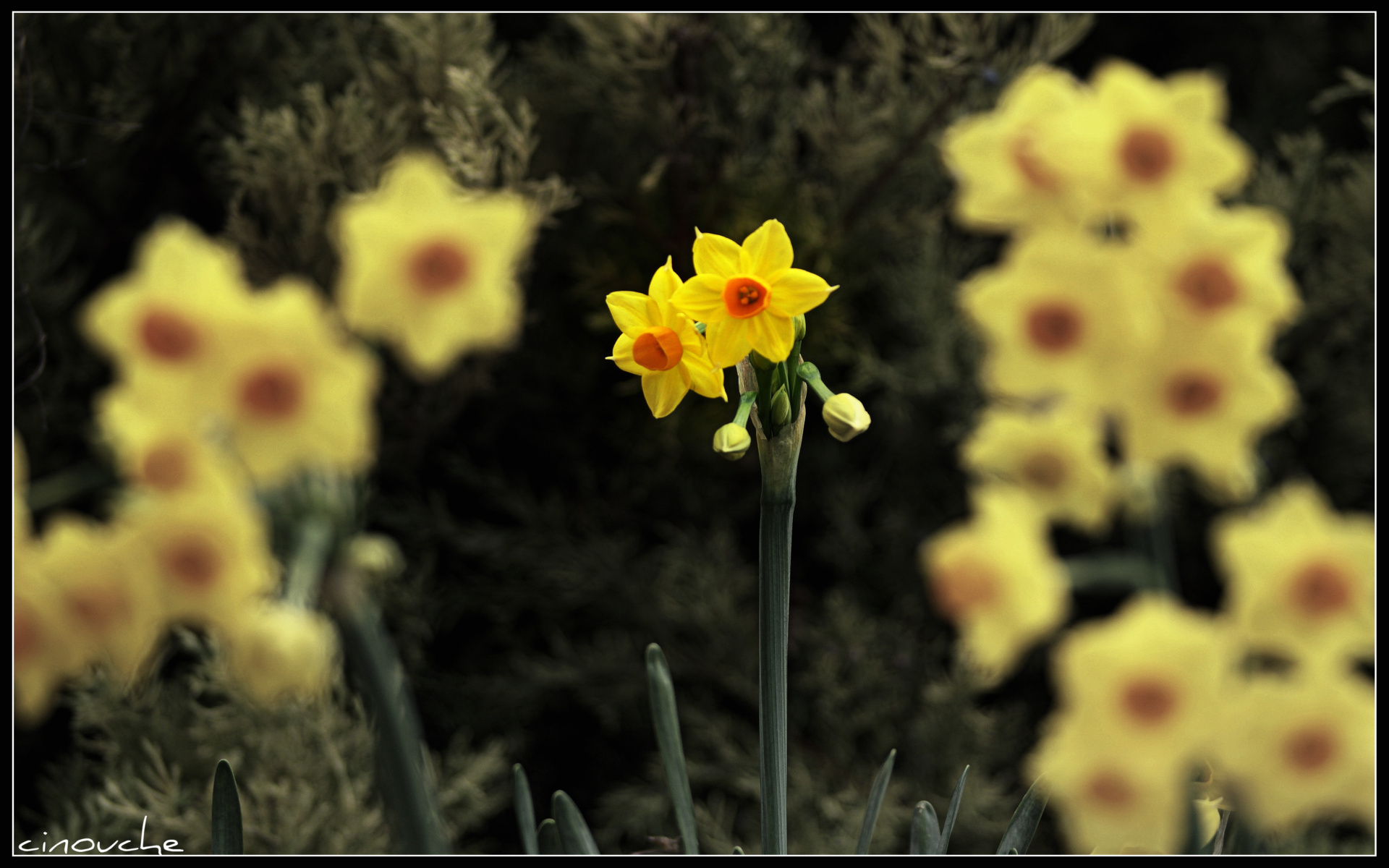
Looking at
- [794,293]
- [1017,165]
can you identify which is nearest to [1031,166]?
[1017,165]


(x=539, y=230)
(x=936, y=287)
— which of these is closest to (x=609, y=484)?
(x=539, y=230)

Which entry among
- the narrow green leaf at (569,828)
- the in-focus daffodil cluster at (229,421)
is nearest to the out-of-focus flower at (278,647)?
the in-focus daffodil cluster at (229,421)

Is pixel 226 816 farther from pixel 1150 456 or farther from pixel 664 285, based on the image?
pixel 1150 456

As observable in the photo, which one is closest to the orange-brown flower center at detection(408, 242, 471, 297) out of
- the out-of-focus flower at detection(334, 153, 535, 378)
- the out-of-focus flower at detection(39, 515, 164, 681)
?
the out-of-focus flower at detection(334, 153, 535, 378)

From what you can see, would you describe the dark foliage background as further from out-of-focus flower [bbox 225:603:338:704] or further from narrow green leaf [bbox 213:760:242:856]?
out-of-focus flower [bbox 225:603:338:704]

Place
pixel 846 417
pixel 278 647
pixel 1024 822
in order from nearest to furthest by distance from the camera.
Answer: pixel 278 647 → pixel 846 417 → pixel 1024 822

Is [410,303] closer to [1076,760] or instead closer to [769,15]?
[1076,760]

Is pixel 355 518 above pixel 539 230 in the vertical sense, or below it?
above
